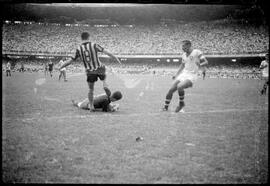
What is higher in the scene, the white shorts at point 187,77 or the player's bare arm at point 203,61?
the player's bare arm at point 203,61

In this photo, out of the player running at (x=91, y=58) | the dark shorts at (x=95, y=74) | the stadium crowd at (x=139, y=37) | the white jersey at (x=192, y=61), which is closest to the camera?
the player running at (x=91, y=58)

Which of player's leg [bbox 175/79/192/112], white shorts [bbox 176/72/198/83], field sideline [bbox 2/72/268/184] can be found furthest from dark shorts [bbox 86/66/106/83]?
white shorts [bbox 176/72/198/83]

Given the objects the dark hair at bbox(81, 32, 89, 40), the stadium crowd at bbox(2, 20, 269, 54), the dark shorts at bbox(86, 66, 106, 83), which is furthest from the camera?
the stadium crowd at bbox(2, 20, 269, 54)

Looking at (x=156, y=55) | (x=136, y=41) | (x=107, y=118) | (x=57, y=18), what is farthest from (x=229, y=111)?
(x=57, y=18)

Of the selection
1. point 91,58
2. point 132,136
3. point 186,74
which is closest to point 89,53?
point 91,58

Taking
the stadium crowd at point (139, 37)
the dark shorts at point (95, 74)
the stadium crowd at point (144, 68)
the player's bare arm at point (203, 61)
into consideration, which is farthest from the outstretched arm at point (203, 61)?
the stadium crowd at point (139, 37)

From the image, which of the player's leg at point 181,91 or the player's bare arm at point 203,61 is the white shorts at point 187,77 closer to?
the player's leg at point 181,91

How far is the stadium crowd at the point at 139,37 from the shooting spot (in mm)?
40562

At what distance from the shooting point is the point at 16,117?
581cm

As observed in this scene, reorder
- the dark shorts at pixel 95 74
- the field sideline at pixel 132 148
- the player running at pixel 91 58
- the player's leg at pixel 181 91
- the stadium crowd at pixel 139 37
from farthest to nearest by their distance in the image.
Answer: the stadium crowd at pixel 139 37, the player's leg at pixel 181 91, the dark shorts at pixel 95 74, the player running at pixel 91 58, the field sideline at pixel 132 148

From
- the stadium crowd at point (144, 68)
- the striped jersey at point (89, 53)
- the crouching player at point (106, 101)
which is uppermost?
the stadium crowd at point (144, 68)

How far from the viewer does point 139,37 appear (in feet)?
154

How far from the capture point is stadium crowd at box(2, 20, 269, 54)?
4056cm

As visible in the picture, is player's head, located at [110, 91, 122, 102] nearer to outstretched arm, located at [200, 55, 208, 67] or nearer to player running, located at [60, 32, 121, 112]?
player running, located at [60, 32, 121, 112]
